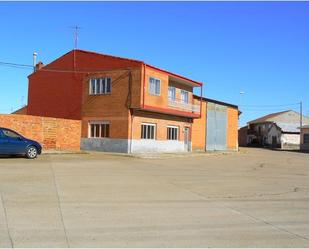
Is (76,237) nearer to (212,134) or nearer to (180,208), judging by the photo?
(180,208)

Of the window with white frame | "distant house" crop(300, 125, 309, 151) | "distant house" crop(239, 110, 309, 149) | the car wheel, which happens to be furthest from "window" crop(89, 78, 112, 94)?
"distant house" crop(239, 110, 309, 149)

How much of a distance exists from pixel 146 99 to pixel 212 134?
645 inches

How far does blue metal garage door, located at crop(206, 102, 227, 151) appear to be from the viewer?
5036cm

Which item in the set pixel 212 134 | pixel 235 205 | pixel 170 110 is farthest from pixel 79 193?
pixel 212 134

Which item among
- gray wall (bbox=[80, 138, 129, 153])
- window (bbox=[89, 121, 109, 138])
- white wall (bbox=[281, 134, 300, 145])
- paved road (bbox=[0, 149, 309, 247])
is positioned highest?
white wall (bbox=[281, 134, 300, 145])

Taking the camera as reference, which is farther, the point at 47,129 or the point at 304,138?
the point at 304,138

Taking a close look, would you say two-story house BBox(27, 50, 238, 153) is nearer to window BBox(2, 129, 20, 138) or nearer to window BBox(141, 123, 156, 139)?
window BBox(141, 123, 156, 139)

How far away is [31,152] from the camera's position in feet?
79.4

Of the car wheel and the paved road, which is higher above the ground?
the car wheel

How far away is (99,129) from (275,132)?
5650 cm

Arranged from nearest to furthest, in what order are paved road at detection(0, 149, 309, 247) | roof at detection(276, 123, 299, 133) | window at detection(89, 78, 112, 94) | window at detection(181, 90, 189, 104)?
paved road at detection(0, 149, 309, 247), window at detection(89, 78, 112, 94), window at detection(181, 90, 189, 104), roof at detection(276, 123, 299, 133)

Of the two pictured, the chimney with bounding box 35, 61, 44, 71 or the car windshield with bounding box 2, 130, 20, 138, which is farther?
the chimney with bounding box 35, 61, 44, 71

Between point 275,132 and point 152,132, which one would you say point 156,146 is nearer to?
point 152,132

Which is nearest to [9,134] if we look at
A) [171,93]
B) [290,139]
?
[171,93]
